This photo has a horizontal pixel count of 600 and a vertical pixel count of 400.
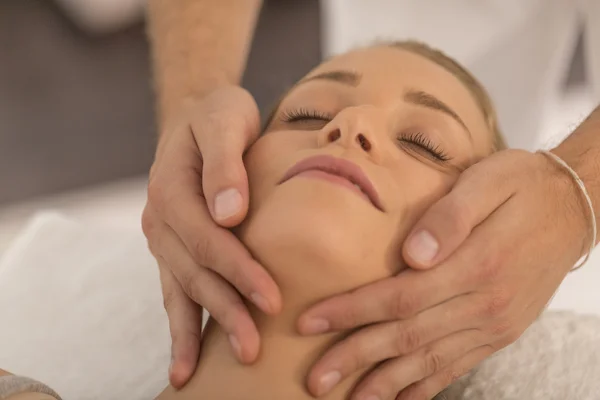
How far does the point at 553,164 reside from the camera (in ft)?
2.74

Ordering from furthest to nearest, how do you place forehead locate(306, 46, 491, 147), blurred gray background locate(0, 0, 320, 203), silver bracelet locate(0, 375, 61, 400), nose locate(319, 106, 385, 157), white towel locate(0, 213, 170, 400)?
blurred gray background locate(0, 0, 320, 203) → white towel locate(0, 213, 170, 400) → forehead locate(306, 46, 491, 147) → nose locate(319, 106, 385, 157) → silver bracelet locate(0, 375, 61, 400)

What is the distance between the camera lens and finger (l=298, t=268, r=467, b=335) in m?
0.69

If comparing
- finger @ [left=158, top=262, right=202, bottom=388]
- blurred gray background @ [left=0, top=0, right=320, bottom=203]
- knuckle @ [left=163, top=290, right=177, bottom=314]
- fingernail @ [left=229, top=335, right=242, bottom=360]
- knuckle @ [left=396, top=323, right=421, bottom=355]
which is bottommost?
blurred gray background @ [left=0, top=0, right=320, bottom=203]

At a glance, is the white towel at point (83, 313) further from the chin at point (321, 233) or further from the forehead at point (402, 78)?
the forehead at point (402, 78)

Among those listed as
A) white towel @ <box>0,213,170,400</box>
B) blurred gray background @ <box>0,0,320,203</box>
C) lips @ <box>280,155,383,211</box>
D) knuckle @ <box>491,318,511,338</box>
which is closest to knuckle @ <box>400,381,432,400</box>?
knuckle @ <box>491,318,511,338</box>

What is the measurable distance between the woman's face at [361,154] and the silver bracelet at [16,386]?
26cm

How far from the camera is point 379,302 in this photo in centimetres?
69

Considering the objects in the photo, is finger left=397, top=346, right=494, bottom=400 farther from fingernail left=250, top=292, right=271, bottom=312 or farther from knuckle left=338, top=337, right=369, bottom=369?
fingernail left=250, top=292, right=271, bottom=312

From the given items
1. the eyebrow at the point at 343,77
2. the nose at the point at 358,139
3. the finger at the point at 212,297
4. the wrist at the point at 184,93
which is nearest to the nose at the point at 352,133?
the nose at the point at 358,139

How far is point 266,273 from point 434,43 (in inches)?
33.7

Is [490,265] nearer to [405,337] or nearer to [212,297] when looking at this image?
[405,337]

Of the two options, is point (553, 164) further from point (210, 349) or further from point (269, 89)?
point (269, 89)

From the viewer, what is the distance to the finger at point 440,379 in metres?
0.76

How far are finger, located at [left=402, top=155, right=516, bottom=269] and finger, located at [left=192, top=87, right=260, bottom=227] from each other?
194 mm
